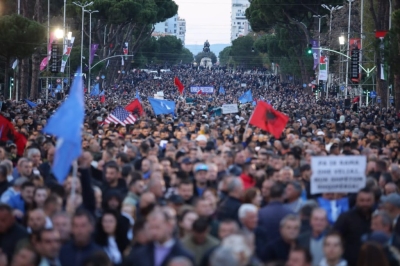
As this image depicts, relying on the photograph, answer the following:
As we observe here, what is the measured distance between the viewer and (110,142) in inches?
728

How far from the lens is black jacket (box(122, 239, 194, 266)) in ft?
26.5

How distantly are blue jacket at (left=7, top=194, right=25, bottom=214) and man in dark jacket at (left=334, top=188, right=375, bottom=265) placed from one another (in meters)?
3.34

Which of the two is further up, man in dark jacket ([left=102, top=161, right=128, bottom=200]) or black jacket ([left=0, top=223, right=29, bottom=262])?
man in dark jacket ([left=102, top=161, right=128, bottom=200])

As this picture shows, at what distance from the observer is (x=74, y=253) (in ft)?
28.7

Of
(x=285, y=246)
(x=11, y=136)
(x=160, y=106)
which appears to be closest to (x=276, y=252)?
(x=285, y=246)

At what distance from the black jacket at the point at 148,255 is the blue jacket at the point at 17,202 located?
11.7 ft

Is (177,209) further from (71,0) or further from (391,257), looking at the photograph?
(71,0)

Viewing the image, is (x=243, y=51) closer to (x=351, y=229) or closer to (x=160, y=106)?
(x=160, y=106)

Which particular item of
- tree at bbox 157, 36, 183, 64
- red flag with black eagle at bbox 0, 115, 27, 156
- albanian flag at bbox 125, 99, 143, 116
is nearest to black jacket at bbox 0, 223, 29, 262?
red flag with black eagle at bbox 0, 115, 27, 156

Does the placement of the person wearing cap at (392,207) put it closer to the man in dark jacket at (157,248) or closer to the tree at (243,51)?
the man in dark jacket at (157,248)

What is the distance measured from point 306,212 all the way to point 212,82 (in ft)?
390

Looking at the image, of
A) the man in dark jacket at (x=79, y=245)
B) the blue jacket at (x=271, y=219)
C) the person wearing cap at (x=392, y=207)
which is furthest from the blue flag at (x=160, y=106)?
the man in dark jacket at (x=79, y=245)

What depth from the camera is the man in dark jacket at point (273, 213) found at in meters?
10.4

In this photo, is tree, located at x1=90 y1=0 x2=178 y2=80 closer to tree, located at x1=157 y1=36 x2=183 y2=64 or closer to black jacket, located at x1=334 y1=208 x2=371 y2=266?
black jacket, located at x1=334 y1=208 x2=371 y2=266
